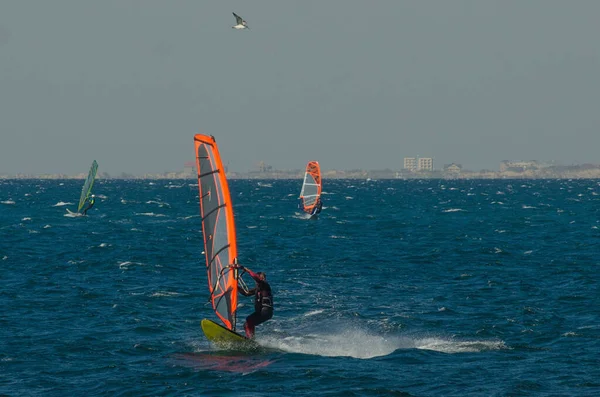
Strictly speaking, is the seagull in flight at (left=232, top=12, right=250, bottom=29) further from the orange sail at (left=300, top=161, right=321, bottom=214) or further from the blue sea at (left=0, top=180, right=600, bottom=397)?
the orange sail at (left=300, top=161, right=321, bottom=214)

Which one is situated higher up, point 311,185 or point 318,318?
point 311,185

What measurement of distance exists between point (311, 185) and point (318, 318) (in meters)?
47.3

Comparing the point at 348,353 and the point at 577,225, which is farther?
the point at 577,225

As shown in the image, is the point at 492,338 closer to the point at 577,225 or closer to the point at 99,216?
the point at 577,225

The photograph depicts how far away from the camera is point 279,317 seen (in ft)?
85.9

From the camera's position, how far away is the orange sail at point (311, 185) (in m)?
71.5

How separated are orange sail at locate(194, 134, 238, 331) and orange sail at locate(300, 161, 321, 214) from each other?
49.2 m

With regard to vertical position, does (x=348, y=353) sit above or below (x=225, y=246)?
below

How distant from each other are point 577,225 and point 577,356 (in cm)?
4688

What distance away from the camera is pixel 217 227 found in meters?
20.3

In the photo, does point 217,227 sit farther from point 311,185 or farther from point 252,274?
point 311,185

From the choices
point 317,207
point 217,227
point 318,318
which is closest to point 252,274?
point 217,227

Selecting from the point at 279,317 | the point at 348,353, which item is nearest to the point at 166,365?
the point at 348,353

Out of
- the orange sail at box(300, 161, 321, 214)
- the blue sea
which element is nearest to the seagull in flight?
the blue sea
